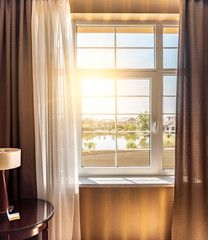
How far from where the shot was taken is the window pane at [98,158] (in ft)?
6.91

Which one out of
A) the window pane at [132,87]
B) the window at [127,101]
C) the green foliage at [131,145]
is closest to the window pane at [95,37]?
the window at [127,101]

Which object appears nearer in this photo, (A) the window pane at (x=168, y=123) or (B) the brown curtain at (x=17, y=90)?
(B) the brown curtain at (x=17, y=90)

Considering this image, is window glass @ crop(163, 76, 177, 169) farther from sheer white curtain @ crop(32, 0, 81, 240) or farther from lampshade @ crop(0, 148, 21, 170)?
lampshade @ crop(0, 148, 21, 170)

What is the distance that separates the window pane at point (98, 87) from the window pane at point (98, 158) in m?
0.66

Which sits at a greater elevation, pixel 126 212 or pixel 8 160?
pixel 8 160

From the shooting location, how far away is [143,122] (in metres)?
2.13

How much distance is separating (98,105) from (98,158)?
1.99ft

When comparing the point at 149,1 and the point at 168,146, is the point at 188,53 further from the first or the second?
the point at 168,146

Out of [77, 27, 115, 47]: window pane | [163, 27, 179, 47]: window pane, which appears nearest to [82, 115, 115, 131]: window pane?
[77, 27, 115, 47]: window pane

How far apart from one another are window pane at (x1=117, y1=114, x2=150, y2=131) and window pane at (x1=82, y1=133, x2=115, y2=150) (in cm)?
16

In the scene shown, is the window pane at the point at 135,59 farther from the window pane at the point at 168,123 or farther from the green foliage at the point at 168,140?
the green foliage at the point at 168,140

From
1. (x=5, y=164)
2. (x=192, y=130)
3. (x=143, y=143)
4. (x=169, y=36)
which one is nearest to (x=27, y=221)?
(x=5, y=164)

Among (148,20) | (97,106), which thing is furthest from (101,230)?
(148,20)

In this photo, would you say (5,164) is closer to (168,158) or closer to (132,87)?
(132,87)
